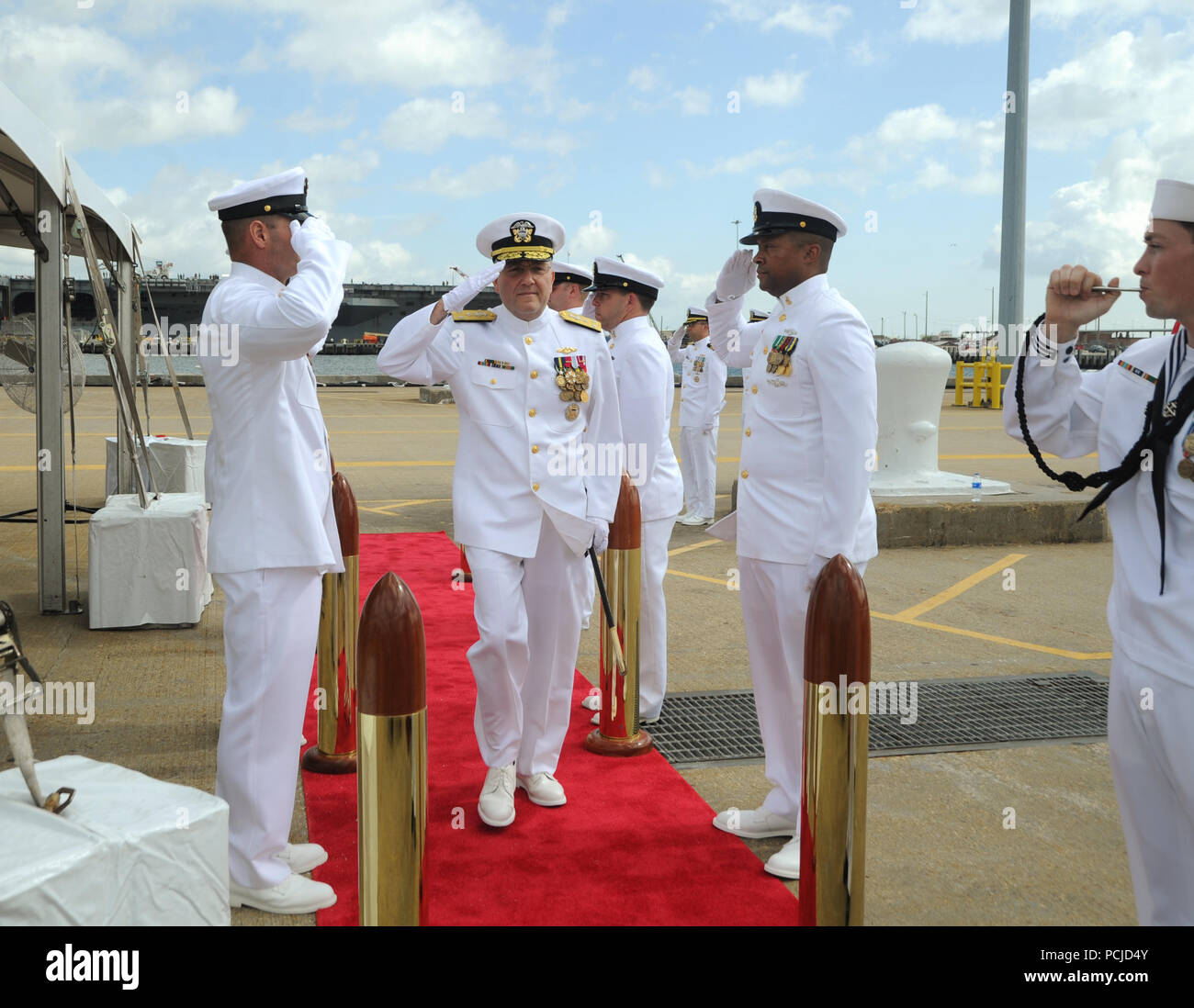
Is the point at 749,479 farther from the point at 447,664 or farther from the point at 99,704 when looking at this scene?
the point at 99,704

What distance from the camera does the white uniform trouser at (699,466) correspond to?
10.9 meters

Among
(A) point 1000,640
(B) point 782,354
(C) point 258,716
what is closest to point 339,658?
(C) point 258,716

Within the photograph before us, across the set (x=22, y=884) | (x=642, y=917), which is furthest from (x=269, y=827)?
(x=22, y=884)

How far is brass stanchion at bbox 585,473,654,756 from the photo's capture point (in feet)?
14.9

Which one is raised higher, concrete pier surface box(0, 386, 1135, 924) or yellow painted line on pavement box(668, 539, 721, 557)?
yellow painted line on pavement box(668, 539, 721, 557)

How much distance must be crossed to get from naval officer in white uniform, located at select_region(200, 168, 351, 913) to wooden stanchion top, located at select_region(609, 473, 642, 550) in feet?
5.15

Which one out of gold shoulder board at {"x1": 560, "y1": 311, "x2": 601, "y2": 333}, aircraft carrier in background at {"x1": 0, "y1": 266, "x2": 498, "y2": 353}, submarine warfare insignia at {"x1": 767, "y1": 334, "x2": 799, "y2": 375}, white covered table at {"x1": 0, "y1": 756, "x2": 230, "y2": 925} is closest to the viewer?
white covered table at {"x1": 0, "y1": 756, "x2": 230, "y2": 925}

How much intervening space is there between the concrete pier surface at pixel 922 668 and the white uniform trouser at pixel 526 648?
369mm

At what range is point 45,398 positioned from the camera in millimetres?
6738

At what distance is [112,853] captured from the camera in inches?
67.6

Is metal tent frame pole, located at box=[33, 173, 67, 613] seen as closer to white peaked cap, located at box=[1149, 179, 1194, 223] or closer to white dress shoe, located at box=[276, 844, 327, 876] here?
white dress shoe, located at box=[276, 844, 327, 876]

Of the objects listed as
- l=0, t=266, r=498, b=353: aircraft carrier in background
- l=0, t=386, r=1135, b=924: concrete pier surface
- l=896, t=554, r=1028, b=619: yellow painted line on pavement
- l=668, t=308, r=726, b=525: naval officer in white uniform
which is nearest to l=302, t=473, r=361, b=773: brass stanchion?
l=0, t=386, r=1135, b=924: concrete pier surface

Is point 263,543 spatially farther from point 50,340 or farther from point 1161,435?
point 50,340

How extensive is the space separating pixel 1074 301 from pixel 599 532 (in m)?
2.04
